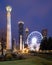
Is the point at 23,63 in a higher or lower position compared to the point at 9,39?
lower

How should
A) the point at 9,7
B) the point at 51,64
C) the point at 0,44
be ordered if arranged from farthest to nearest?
the point at 9,7 < the point at 0,44 < the point at 51,64

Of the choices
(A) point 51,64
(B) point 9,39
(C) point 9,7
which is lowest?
(A) point 51,64

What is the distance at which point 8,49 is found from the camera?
83188 millimetres

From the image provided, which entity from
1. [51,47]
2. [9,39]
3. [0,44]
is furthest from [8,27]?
[51,47]

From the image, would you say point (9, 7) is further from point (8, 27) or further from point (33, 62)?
point (33, 62)

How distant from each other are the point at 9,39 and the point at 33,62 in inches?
2854

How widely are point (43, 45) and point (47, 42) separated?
370cm

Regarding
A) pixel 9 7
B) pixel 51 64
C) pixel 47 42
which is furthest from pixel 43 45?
pixel 51 64

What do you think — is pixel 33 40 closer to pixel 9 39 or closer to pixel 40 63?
pixel 9 39

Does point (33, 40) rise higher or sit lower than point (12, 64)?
higher

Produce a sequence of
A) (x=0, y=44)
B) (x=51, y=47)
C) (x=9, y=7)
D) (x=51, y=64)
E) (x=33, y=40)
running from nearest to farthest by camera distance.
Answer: (x=51, y=64)
(x=0, y=44)
(x=9, y=7)
(x=51, y=47)
(x=33, y=40)

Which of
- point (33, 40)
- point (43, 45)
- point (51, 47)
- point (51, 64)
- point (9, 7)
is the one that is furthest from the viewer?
point (33, 40)

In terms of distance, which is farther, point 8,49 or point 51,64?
point 8,49

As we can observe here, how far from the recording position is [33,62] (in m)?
11.9
